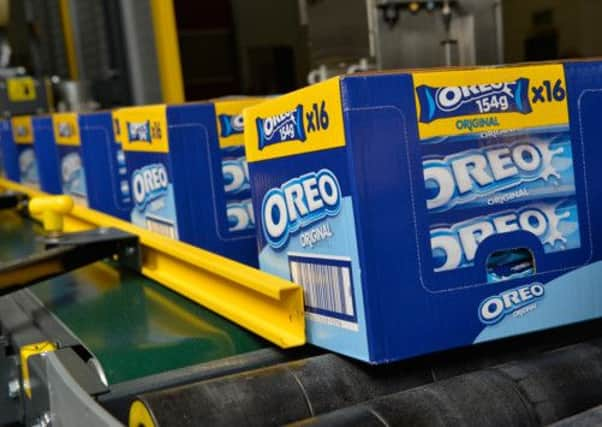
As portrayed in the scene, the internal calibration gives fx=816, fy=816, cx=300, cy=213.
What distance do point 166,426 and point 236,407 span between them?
0.08 m

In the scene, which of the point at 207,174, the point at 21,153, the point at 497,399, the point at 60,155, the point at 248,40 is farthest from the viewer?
the point at 248,40

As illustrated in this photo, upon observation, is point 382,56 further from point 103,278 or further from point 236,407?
point 236,407

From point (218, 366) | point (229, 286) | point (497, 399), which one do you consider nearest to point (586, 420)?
point (497, 399)

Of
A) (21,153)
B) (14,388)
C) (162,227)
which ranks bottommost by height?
(14,388)

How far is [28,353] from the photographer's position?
3.18ft

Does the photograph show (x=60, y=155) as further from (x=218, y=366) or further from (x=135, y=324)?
(x=218, y=366)

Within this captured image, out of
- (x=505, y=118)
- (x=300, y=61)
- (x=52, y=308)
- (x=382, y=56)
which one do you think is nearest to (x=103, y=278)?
(x=52, y=308)

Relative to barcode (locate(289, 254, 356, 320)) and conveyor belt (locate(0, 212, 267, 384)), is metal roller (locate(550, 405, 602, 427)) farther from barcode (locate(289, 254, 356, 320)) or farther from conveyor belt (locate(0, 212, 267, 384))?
conveyor belt (locate(0, 212, 267, 384))

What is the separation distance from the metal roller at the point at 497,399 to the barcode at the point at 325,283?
129mm

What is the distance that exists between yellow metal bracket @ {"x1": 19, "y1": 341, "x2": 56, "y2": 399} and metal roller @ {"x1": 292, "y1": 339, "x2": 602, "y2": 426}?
398mm

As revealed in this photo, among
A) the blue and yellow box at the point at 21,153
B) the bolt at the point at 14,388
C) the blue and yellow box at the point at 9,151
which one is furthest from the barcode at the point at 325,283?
the blue and yellow box at the point at 9,151

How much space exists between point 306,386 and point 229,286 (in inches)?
13.7

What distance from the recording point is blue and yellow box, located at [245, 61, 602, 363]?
804mm

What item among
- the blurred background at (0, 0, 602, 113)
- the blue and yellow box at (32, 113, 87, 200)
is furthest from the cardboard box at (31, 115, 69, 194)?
the blurred background at (0, 0, 602, 113)
